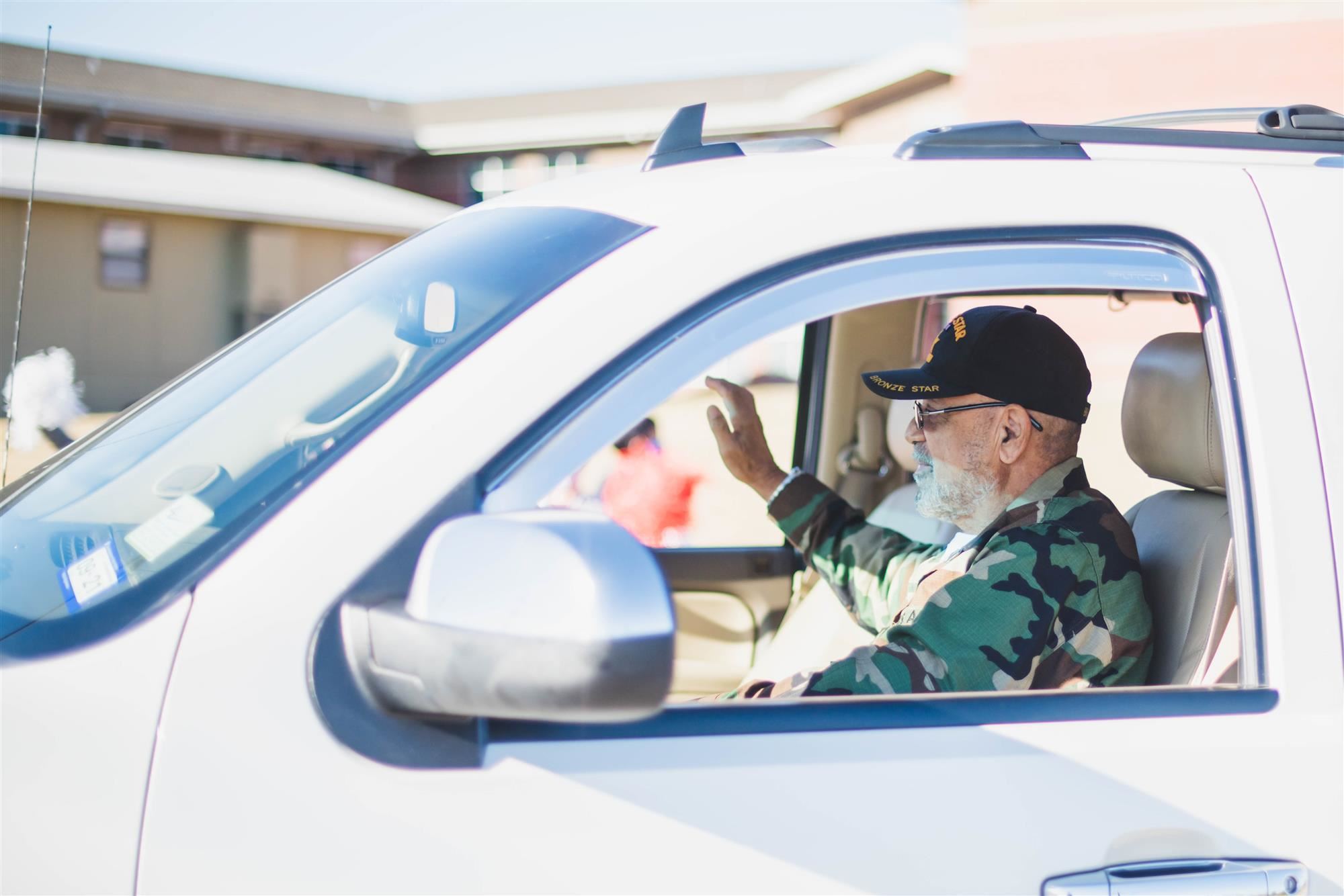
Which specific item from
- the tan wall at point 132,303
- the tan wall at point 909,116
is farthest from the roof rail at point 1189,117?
the tan wall at point 909,116

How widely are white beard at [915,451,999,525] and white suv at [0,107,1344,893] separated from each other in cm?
74

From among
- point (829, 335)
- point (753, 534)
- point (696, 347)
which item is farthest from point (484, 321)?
point (753, 534)

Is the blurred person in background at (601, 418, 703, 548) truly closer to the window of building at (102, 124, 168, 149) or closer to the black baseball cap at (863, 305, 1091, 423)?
the black baseball cap at (863, 305, 1091, 423)

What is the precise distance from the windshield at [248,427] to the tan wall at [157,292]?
7.76m

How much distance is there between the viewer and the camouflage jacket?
157 centimetres

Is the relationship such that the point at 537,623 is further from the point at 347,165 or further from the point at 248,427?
the point at 347,165

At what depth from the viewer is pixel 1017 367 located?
2123 mm

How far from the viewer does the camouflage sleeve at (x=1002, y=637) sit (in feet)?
5.07

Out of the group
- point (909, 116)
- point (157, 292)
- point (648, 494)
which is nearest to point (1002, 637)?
point (648, 494)

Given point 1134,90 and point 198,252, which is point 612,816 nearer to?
point 198,252

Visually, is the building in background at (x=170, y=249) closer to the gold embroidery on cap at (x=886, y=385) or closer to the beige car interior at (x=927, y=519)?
the beige car interior at (x=927, y=519)

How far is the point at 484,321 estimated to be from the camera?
4.00ft

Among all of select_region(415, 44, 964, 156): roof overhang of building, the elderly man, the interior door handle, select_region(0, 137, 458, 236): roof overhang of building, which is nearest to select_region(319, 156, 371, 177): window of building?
select_region(415, 44, 964, 156): roof overhang of building

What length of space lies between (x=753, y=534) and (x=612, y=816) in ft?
17.9
